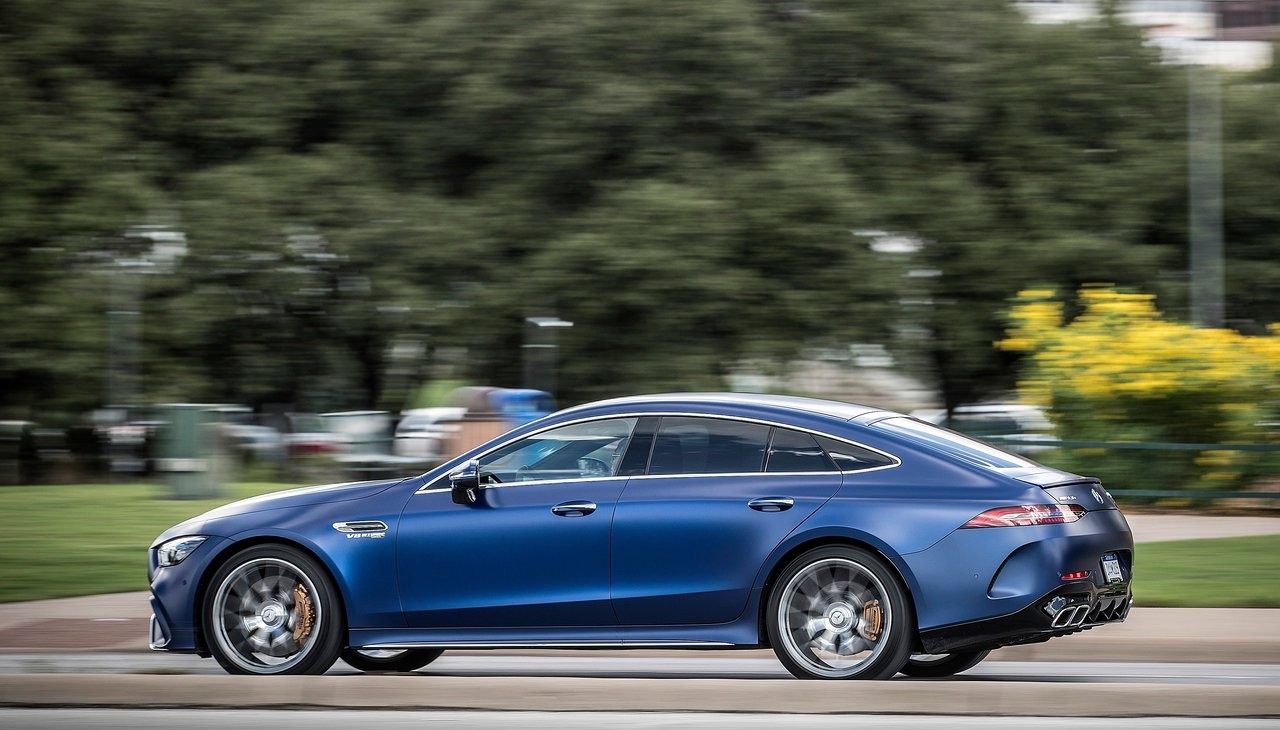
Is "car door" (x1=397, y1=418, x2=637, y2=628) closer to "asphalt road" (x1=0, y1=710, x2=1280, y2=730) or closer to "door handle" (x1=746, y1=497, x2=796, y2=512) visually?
"door handle" (x1=746, y1=497, x2=796, y2=512)

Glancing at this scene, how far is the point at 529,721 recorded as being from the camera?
23.1ft

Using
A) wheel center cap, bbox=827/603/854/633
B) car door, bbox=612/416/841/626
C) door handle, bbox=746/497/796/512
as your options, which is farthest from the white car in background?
wheel center cap, bbox=827/603/854/633

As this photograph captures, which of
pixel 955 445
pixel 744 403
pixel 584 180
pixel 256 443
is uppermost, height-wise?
pixel 584 180

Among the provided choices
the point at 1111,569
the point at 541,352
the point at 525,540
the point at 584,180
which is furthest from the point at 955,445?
the point at 541,352

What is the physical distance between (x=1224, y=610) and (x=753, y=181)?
56.2 feet

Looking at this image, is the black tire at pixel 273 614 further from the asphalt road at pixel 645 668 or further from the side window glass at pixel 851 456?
the side window glass at pixel 851 456

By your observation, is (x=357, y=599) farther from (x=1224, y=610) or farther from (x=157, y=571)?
(x=1224, y=610)

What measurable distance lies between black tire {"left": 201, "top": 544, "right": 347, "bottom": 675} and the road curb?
506 millimetres

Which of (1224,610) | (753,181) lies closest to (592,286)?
(753,181)

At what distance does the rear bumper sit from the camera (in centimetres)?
737

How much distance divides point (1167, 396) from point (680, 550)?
1282 centimetres

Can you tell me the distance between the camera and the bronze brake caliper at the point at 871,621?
756 centimetres

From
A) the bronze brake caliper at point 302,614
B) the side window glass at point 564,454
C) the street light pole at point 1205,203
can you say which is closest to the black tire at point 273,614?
the bronze brake caliper at point 302,614

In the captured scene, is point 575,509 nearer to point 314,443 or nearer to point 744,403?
point 744,403
